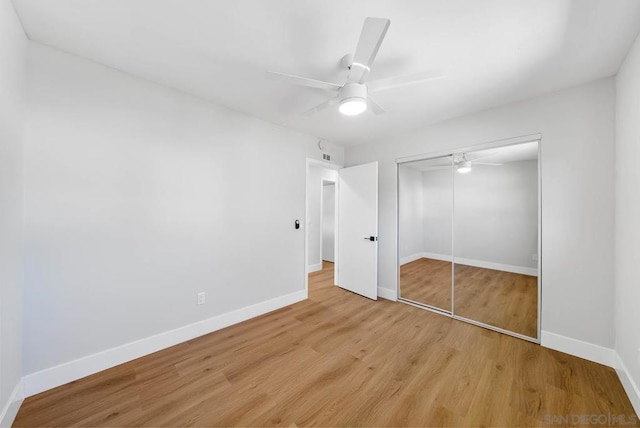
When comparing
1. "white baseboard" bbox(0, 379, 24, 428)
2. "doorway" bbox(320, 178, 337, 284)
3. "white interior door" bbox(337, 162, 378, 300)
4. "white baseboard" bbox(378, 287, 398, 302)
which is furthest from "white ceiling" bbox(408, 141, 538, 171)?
"white baseboard" bbox(0, 379, 24, 428)

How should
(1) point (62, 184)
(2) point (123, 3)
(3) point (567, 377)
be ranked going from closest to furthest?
(2) point (123, 3) < (1) point (62, 184) < (3) point (567, 377)

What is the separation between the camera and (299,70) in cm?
197

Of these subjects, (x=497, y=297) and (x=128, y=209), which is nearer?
(x=128, y=209)

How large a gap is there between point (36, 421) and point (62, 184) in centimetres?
158

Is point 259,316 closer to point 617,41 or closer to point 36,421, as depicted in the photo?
point 36,421

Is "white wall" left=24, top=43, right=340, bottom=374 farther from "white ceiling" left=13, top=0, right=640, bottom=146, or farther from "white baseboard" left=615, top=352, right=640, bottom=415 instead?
"white baseboard" left=615, top=352, right=640, bottom=415

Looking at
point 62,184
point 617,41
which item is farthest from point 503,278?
point 62,184

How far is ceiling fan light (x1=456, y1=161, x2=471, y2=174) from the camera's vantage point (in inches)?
116

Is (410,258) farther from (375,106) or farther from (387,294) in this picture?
(375,106)

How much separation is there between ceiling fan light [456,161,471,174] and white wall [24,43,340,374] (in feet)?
8.30

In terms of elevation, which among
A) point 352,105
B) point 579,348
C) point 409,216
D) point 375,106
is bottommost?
point 579,348

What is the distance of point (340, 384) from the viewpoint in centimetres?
183

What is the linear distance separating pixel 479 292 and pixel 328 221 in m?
3.59

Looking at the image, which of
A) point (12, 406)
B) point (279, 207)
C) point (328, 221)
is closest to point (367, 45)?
point (279, 207)
